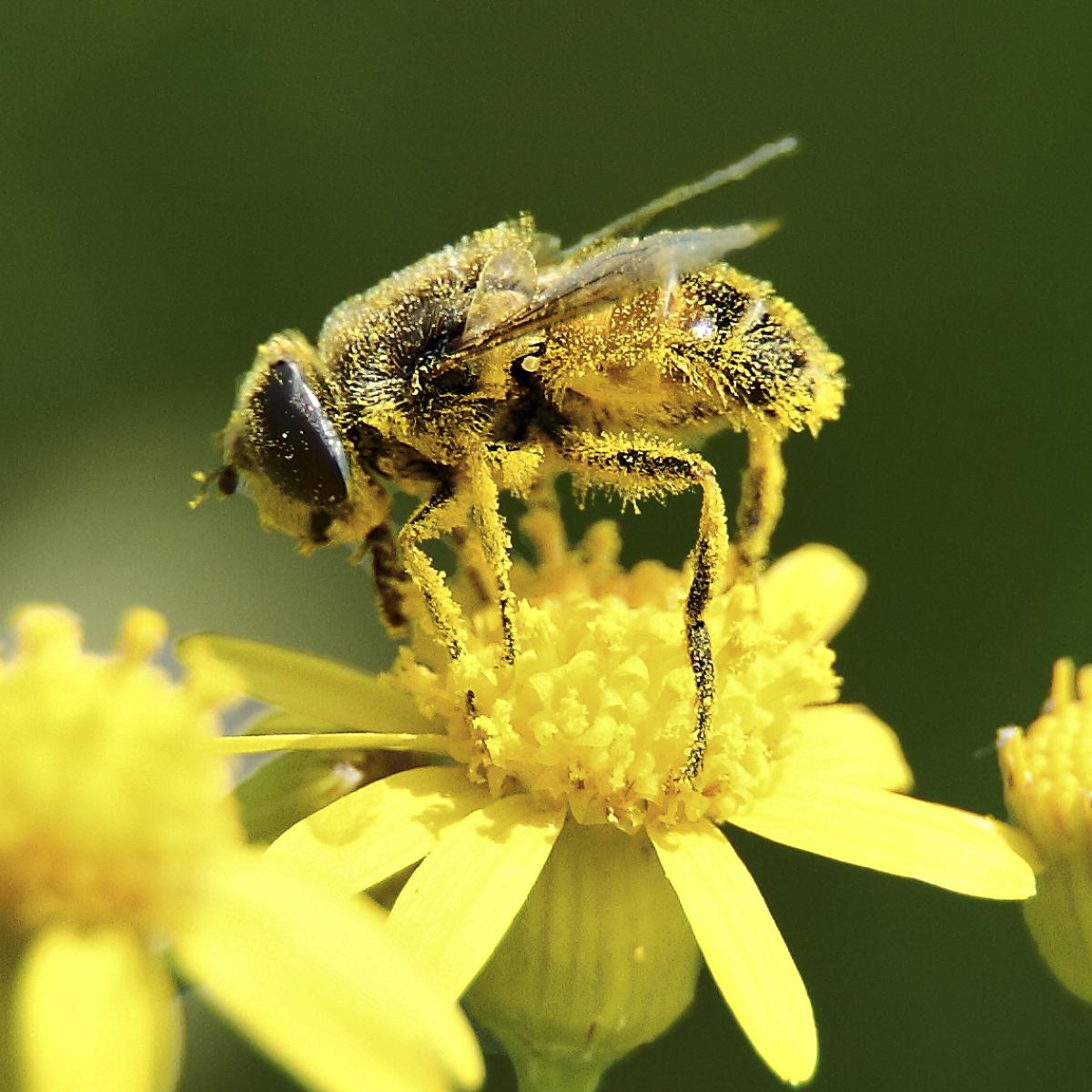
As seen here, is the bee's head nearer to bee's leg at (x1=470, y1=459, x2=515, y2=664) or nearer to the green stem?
bee's leg at (x1=470, y1=459, x2=515, y2=664)

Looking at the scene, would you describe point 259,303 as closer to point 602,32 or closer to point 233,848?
point 602,32

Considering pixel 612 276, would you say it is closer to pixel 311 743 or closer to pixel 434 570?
pixel 434 570

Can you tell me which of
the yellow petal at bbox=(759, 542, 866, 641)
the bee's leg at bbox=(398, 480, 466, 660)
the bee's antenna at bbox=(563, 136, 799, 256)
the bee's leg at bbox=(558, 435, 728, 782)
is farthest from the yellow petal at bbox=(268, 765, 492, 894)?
the bee's antenna at bbox=(563, 136, 799, 256)

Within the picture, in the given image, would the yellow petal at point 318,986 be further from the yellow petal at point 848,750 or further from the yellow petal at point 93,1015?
the yellow petal at point 848,750

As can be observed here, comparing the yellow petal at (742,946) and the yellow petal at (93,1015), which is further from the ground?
the yellow petal at (93,1015)

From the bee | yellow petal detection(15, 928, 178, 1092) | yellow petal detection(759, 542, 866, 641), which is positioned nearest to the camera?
yellow petal detection(15, 928, 178, 1092)

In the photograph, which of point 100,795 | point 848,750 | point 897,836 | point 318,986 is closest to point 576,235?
point 848,750

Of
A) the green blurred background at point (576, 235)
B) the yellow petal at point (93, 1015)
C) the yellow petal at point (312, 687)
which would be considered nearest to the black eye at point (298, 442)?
the yellow petal at point (312, 687)
